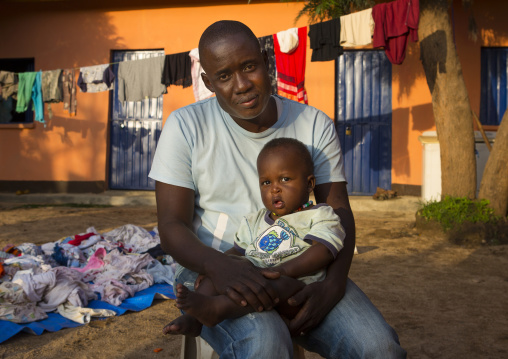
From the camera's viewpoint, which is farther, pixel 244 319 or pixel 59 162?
pixel 59 162

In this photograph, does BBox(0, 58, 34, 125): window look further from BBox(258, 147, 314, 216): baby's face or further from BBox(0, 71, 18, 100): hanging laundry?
BBox(258, 147, 314, 216): baby's face

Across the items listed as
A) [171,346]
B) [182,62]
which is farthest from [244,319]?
[182,62]

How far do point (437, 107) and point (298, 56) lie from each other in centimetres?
200

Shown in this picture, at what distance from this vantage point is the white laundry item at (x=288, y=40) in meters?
6.91

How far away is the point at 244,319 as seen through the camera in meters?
1.67

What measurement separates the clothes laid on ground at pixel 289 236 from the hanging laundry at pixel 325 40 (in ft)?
16.4

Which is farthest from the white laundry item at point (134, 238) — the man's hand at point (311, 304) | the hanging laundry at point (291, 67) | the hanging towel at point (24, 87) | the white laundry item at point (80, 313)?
the hanging towel at point (24, 87)

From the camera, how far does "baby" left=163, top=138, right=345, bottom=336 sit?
1.68 metres

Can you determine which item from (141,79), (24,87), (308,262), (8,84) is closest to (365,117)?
(141,79)

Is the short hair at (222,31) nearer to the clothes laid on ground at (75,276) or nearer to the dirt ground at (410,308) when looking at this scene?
the dirt ground at (410,308)

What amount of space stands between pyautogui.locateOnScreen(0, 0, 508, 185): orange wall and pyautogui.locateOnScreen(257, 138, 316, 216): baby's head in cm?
766

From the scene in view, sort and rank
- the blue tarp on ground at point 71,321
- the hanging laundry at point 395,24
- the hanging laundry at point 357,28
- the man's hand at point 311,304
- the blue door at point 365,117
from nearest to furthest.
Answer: the man's hand at point 311,304, the blue tarp on ground at point 71,321, the hanging laundry at point 395,24, the hanging laundry at point 357,28, the blue door at point 365,117

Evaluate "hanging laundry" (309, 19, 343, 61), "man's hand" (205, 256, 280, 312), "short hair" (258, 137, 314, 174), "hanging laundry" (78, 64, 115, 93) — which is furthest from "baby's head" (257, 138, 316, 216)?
"hanging laundry" (78, 64, 115, 93)

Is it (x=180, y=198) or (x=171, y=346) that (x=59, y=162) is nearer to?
(x=171, y=346)
